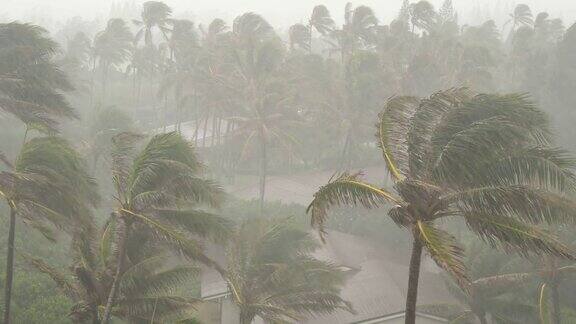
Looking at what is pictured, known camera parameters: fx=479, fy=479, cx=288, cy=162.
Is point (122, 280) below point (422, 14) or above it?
below

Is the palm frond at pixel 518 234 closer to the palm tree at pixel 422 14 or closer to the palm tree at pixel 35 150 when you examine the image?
the palm tree at pixel 35 150

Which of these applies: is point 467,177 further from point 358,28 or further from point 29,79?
point 358,28

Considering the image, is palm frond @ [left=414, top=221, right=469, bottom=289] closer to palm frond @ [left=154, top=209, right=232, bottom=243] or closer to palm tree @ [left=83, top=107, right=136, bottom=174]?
palm frond @ [left=154, top=209, right=232, bottom=243]

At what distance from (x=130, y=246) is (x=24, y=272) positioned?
1008cm

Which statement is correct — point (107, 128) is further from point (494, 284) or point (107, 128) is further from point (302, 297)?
point (494, 284)

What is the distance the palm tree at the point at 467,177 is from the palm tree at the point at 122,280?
5.75m

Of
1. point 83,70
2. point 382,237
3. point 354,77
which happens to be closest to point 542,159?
point 382,237

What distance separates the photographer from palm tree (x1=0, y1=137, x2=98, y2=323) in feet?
38.4

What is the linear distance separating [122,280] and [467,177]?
→ 8301mm

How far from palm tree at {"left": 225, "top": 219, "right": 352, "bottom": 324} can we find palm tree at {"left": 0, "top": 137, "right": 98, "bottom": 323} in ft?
14.6

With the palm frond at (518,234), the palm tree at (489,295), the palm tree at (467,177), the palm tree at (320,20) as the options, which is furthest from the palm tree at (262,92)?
the palm frond at (518,234)

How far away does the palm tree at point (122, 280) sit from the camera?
1139cm

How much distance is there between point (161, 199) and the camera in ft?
36.8

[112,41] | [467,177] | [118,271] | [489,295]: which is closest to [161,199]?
[118,271]
